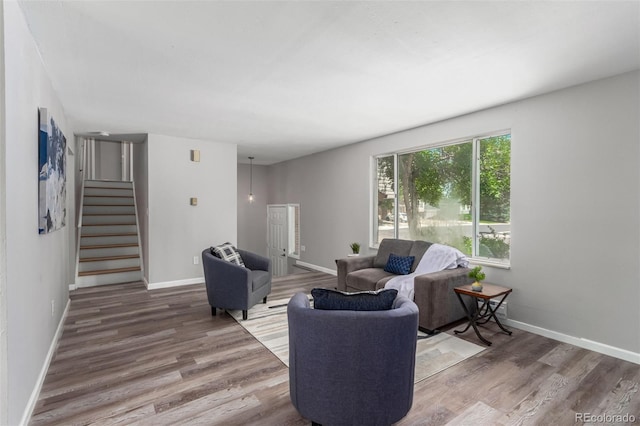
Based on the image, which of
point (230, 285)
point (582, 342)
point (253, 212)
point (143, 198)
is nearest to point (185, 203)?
point (143, 198)

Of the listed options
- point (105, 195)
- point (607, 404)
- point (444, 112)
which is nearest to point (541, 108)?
point (444, 112)

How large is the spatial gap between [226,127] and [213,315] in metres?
2.66

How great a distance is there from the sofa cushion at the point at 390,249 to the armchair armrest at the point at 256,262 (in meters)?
1.65

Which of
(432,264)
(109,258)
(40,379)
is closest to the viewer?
(40,379)

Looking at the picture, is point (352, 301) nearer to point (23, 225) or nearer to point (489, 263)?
point (23, 225)

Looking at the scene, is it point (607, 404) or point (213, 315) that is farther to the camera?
point (213, 315)

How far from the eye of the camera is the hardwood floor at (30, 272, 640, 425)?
2.07 meters

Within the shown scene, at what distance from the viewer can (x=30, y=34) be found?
2.17m

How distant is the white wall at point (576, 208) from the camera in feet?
9.20

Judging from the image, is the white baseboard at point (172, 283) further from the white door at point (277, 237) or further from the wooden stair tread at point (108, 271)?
the white door at point (277, 237)

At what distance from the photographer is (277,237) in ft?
26.9

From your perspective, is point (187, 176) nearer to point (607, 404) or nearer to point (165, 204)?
point (165, 204)

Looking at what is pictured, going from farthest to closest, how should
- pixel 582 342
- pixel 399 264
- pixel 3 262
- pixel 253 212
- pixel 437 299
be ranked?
pixel 253 212 < pixel 399 264 < pixel 437 299 < pixel 582 342 < pixel 3 262

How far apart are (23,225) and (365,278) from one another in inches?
133
